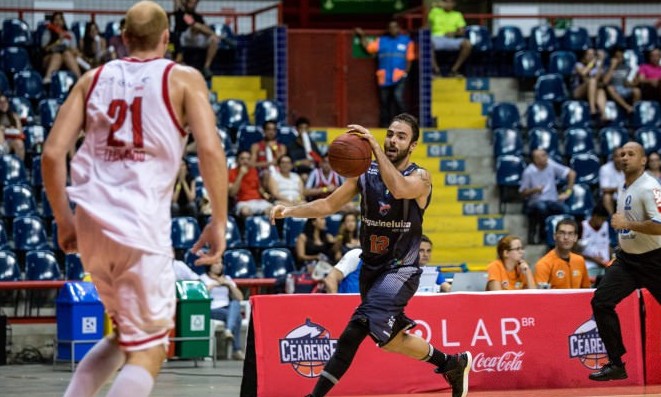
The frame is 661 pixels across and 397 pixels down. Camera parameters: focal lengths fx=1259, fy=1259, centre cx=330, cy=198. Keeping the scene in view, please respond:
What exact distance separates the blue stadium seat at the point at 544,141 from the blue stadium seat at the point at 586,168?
0.33m

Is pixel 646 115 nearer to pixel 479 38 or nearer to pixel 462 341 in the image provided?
pixel 479 38

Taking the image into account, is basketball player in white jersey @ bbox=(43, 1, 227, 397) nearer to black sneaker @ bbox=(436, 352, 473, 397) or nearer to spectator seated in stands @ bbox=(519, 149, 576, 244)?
black sneaker @ bbox=(436, 352, 473, 397)

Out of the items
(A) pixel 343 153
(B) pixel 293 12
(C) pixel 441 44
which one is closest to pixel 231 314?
(A) pixel 343 153

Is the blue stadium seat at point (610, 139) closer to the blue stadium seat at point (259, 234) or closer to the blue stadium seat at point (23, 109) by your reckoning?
the blue stadium seat at point (259, 234)

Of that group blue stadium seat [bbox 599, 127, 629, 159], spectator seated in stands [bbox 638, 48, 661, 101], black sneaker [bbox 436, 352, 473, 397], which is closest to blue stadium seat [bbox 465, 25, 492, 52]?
spectator seated in stands [bbox 638, 48, 661, 101]

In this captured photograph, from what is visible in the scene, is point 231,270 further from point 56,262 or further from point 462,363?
point 462,363

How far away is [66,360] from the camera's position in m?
12.4

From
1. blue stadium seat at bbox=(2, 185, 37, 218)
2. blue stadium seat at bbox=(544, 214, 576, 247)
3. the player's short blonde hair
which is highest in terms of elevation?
the player's short blonde hair

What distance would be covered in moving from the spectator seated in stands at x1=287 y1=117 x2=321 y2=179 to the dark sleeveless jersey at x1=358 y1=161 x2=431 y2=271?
8728mm

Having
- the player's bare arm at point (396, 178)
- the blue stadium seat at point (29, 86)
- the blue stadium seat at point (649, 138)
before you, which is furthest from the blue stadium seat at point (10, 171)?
the blue stadium seat at point (649, 138)

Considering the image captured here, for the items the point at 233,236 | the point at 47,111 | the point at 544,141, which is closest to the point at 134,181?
the point at 233,236

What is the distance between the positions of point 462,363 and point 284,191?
7.82 metres

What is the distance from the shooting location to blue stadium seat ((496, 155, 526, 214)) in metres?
17.8

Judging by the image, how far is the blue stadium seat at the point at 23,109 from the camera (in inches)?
661
